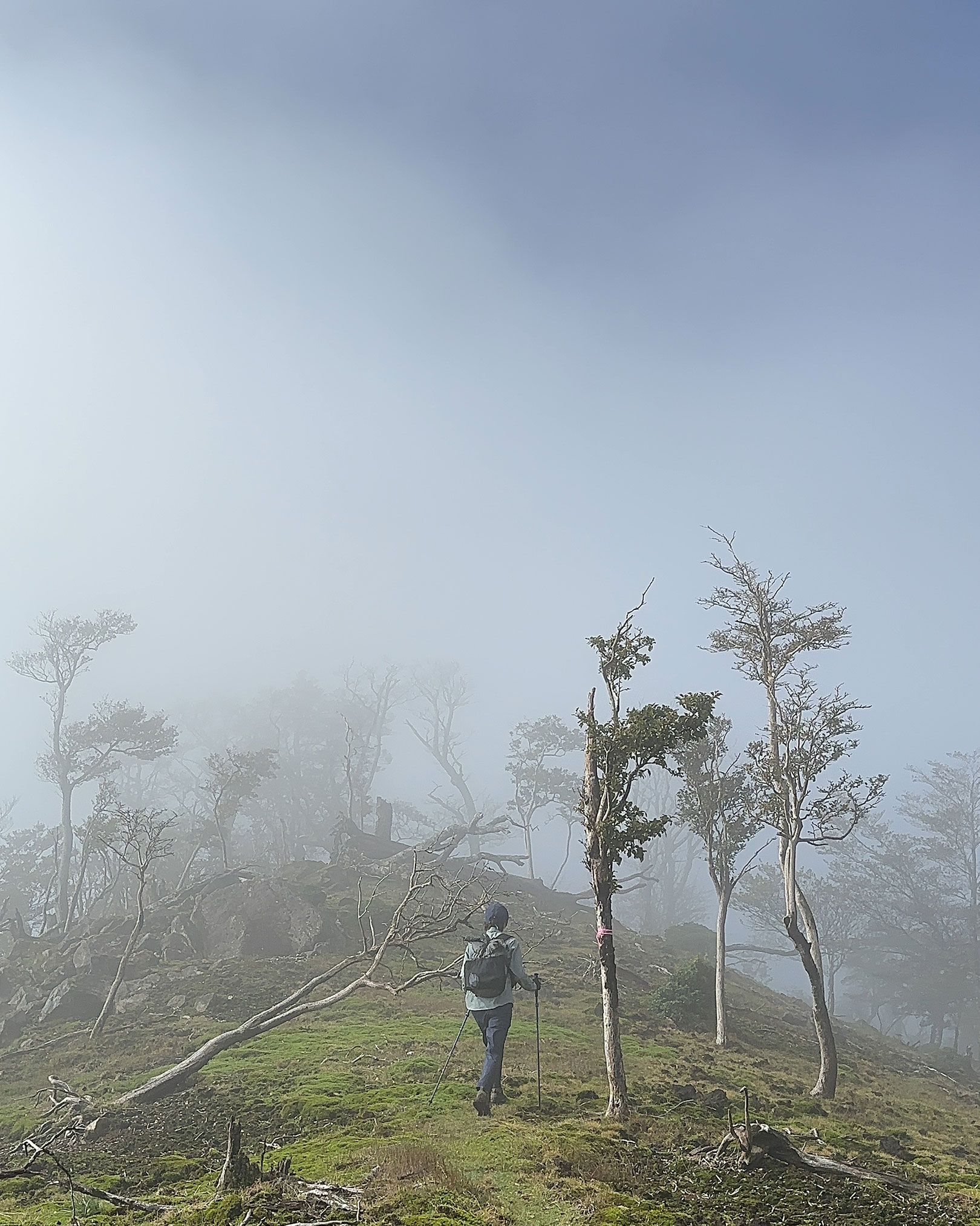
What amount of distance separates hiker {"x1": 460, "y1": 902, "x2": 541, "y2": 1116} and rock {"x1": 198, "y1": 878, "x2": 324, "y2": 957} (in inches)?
732

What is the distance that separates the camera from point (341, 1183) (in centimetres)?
654

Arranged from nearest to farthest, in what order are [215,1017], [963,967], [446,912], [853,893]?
1. [215,1017]
2. [446,912]
3. [963,967]
4. [853,893]

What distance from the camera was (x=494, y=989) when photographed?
10.6 metres

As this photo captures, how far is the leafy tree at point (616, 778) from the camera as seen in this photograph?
37.2 feet

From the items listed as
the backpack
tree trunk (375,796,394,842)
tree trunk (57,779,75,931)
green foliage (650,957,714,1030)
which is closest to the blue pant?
the backpack

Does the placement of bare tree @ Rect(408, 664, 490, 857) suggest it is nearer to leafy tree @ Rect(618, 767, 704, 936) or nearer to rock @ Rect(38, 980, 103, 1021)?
leafy tree @ Rect(618, 767, 704, 936)

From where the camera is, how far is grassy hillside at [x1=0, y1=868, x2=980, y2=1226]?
6.11m

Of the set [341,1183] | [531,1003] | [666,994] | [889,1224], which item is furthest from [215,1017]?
[889,1224]

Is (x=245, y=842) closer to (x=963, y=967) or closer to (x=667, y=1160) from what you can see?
(x=963, y=967)

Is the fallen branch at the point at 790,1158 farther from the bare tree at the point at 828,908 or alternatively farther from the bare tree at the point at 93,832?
the bare tree at the point at 828,908

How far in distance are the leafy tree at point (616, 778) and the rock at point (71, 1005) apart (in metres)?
17.9

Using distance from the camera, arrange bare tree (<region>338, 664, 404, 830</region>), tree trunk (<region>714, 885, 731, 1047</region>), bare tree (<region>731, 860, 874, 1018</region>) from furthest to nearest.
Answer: bare tree (<region>338, 664, 404, 830</region>), bare tree (<region>731, 860, 874, 1018</region>), tree trunk (<region>714, 885, 731, 1047</region>)

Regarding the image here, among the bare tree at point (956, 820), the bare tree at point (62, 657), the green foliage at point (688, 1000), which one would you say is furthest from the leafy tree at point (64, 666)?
the bare tree at point (956, 820)

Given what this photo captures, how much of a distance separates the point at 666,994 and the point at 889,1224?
17161 mm
